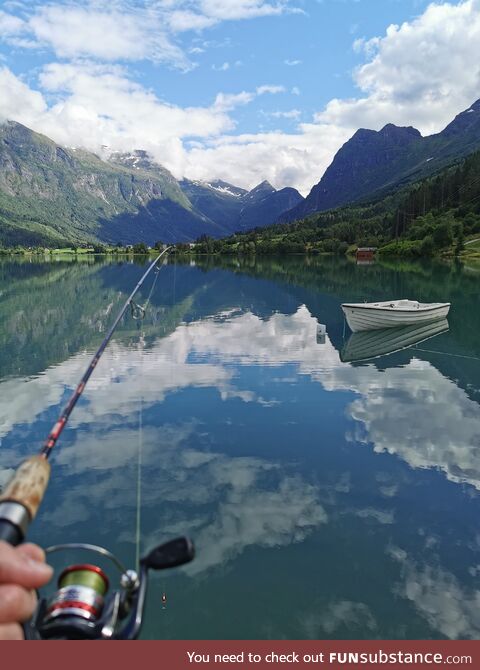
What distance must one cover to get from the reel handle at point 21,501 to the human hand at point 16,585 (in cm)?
43

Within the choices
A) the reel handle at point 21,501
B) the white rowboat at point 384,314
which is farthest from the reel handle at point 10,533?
the white rowboat at point 384,314

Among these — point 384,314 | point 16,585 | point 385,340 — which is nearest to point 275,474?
point 16,585

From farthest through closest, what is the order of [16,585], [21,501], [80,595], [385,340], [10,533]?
[385,340] → [80,595] → [21,501] → [10,533] → [16,585]

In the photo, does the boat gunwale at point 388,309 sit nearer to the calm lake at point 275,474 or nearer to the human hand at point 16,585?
the calm lake at point 275,474

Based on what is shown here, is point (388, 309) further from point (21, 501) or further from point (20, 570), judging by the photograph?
point (20, 570)

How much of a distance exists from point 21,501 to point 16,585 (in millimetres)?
998

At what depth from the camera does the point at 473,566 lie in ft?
34.4

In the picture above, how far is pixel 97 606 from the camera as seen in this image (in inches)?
221

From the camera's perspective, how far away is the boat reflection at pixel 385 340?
31.8m

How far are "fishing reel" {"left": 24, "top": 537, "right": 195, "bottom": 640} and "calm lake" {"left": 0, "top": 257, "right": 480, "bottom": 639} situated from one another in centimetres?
369

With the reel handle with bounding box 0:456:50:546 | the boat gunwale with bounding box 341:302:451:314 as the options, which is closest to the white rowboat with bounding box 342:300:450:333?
the boat gunwale with bounding box 341:302:451:314

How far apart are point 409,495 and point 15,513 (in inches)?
Result: 460

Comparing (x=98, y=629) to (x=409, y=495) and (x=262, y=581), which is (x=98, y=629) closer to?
(x=262, y=581)
